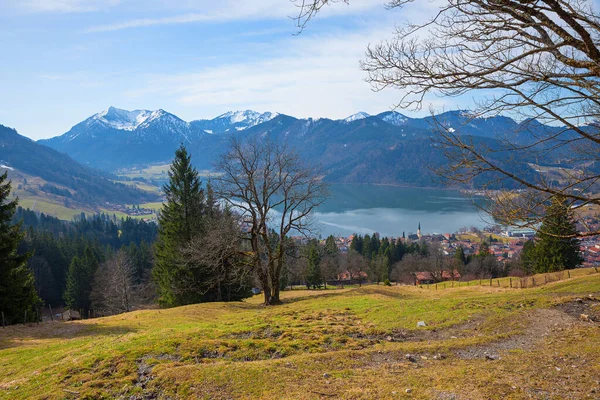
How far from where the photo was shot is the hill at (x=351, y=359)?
6141 mm

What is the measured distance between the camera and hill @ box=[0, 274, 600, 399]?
20.1 feet

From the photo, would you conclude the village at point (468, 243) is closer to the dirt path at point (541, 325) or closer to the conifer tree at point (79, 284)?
the conifer tree at point (79, 284)

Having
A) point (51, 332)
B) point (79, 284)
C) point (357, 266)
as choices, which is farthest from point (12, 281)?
point (357, 266)

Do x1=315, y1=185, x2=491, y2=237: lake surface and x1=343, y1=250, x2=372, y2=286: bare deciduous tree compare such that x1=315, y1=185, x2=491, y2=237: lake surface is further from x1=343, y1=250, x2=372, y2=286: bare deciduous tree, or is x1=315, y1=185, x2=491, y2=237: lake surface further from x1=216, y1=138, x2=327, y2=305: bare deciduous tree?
x1=216, y1=138, x2=327, y2=305: bare deciduous tree

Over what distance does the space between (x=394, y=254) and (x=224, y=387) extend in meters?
70.8

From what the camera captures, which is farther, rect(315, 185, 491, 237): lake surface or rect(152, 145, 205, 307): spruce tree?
rect(315, 185, 491, 237): lake surface

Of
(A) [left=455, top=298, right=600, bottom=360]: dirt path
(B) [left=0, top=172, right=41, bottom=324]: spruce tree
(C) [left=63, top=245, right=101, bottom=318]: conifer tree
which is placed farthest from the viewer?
(C) [left=63, top=245, right=101, bottom=318]: conifer tree

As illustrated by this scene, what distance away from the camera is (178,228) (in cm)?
2730

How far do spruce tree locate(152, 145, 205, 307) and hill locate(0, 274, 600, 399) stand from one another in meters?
13.4

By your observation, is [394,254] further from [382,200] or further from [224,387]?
[382,200]

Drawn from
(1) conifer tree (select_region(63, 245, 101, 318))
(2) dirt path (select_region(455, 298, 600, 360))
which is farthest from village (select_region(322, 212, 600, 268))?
(2) dirt path (select_region(455, 298, 600, 360))

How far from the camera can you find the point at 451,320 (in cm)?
1122

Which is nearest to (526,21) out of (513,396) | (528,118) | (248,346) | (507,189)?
(528,118)

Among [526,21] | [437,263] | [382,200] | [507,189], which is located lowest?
[437,263]
